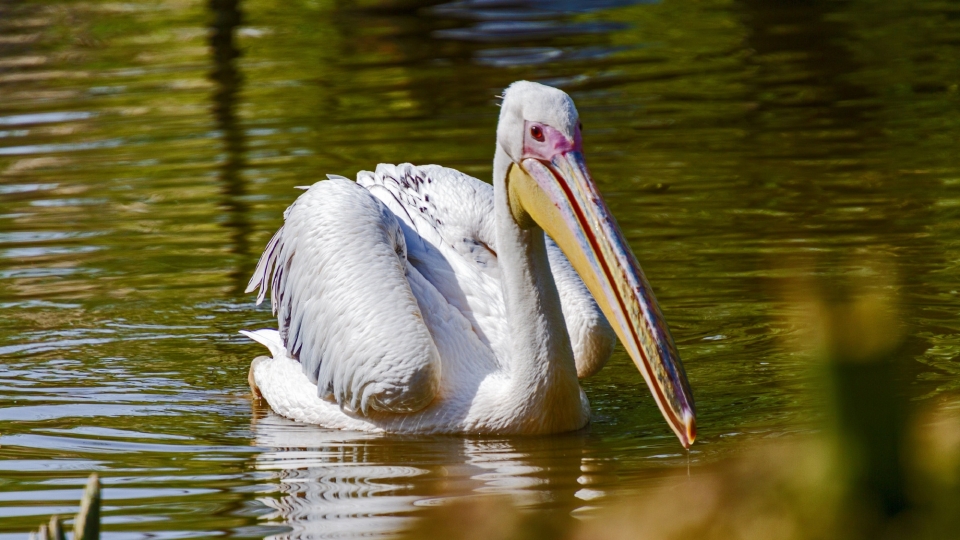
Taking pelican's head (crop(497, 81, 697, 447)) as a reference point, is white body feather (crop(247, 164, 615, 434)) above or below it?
below

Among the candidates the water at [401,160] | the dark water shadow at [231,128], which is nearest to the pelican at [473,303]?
the water at [401,160]

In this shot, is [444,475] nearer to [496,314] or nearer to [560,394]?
[560,394]

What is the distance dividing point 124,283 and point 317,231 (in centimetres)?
234

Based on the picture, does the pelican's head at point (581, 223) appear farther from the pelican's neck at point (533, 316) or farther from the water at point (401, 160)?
the water at point (401, 160)

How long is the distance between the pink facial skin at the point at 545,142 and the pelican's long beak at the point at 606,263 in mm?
18

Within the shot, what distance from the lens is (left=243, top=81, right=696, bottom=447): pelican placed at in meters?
3.96

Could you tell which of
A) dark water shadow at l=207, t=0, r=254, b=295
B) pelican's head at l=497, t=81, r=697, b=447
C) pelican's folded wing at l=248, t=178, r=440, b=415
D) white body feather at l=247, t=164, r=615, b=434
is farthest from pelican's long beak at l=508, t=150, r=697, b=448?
dark water shadow at l=207, t=0, r=254, b=295

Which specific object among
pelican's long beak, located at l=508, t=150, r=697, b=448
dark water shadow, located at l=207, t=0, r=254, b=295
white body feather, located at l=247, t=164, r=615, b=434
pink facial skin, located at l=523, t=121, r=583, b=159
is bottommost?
dark water shadow, located at l=207, t=0, r=254, b=295

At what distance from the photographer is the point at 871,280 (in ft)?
19.3

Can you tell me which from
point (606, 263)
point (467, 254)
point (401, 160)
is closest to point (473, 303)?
point (467, 254)

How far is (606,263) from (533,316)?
512 mm

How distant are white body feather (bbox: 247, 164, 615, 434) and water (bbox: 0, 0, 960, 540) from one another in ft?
0.37

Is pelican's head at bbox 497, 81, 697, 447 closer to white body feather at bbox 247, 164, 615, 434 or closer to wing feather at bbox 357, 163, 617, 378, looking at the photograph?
white body feather at bbox 247, 164, 615, 434

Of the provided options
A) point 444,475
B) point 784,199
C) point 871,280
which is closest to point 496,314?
point 444,475
